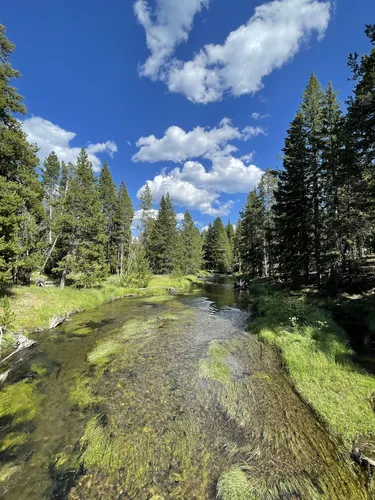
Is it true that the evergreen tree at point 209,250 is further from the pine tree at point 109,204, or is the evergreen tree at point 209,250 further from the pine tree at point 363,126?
the pine tree at point 363,126

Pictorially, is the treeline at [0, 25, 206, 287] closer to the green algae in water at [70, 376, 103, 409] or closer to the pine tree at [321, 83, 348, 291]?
the green algae in water at [70, 376, 103, 409]

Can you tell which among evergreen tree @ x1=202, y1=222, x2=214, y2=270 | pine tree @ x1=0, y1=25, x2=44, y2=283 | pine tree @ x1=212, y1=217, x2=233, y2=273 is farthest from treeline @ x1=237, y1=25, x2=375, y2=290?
evergreen tree @ x1=202, y1=222, x2=214, y2=270

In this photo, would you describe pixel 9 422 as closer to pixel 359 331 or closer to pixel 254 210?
pixel 359 331

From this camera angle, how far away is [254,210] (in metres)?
40.2

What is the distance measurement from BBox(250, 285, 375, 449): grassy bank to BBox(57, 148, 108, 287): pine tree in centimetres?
1954

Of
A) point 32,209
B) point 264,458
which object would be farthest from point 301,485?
point 32,209

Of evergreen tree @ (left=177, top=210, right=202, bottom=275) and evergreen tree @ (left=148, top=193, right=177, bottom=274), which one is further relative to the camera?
evergreen tree @ (left=177, top=210, right=202, bottom=275)

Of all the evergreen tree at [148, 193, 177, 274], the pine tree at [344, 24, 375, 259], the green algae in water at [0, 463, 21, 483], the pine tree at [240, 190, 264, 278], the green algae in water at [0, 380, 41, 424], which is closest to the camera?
the green algae in water at [0, 463, 21, 483]

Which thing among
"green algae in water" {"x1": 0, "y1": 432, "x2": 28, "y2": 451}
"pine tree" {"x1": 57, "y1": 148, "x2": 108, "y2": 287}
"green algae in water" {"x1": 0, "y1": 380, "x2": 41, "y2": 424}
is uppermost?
"pine tree" {"x1": 57, "y1": 148, "x2": 108, "y2": 287}

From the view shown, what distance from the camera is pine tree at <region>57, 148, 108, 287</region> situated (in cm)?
2503

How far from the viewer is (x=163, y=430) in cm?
635

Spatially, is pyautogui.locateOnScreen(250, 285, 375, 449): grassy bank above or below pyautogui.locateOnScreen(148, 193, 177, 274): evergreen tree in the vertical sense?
below

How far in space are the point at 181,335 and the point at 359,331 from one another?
32.1 ft

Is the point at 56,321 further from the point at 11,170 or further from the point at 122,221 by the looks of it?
the point at 122,221
